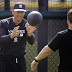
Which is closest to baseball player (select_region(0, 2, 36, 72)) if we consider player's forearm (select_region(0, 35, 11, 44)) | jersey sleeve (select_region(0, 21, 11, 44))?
jersey sleeve (select_region(0, 21, 11, 44))

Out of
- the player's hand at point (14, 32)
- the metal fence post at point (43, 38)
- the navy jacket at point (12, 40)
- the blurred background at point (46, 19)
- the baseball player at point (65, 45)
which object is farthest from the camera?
the metal fence post at point (43, 38)

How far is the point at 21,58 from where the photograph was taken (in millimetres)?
4340

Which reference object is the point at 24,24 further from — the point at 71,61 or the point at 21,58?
the point at 71,61

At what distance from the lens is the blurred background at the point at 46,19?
15.9 ft

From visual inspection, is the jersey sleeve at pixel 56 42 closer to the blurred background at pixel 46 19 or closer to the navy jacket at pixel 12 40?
the navy jacket at pixel 12 40

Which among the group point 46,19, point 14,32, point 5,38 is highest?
point 46,19

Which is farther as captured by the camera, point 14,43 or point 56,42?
point 14,43

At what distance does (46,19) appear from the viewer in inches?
196

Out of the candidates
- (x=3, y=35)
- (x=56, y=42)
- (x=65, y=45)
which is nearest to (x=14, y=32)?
(x=3, y=35)

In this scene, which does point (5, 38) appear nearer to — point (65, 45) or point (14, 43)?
point (14, 43)

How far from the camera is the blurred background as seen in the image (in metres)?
4.84

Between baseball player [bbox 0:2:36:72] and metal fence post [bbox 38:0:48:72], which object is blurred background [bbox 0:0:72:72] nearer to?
metal fence post [bbox 38:0:48:72]

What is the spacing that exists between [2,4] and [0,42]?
0.98 m

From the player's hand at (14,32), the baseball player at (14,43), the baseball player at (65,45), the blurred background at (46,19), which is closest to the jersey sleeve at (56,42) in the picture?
the baseball player at (65,45)
